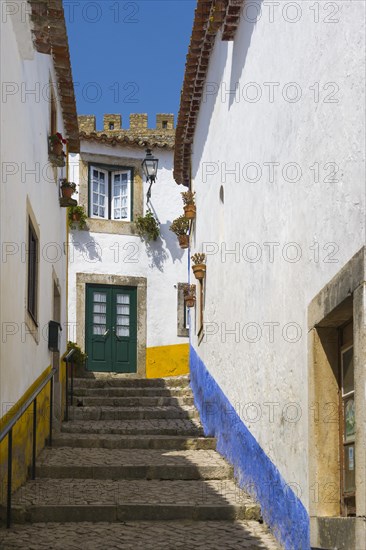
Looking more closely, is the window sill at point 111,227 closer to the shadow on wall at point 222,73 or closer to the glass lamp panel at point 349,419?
the shadow on wall at point 222,73

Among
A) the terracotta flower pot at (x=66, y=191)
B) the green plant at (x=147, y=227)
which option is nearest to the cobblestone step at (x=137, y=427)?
the terracotta flower pot at (x=66, y=191)

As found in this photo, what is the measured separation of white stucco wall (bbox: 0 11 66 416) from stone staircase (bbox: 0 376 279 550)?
3.11ft

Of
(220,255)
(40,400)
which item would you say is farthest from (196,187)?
(40,400)

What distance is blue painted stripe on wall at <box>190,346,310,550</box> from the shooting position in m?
6.10

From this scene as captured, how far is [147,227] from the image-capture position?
706 inches

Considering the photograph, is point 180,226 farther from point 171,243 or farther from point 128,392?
point 128,392

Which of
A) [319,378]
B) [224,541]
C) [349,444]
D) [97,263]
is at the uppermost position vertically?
[97,263]

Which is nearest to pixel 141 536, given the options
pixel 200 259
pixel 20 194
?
pixel 20 194

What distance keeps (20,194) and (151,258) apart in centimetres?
997

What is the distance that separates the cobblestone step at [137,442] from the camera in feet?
34.0

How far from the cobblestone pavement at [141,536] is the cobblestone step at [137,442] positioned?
2.73 m

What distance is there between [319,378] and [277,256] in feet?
4.78

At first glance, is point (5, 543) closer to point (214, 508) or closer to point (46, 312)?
point (214, 508)

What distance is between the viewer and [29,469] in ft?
29.1
